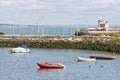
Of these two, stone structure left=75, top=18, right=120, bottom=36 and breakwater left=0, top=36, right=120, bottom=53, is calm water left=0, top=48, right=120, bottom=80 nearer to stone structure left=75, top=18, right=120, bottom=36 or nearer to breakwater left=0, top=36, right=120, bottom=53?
breakwater left=0, top=36, right=120, bottom=53

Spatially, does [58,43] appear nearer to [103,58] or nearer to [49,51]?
[49,51]

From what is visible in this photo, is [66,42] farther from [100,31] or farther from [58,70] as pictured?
[58,70]

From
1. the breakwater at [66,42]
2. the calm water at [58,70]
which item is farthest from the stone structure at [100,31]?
the calm water at [58,70]

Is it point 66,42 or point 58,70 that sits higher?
point 66,42

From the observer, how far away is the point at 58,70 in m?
71.1

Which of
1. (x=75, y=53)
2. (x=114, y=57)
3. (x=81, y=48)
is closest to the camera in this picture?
(x=114, y=57)

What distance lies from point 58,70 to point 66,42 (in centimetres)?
4292

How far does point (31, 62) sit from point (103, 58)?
13.5 metres

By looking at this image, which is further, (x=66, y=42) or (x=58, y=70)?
(x=66, y=42)

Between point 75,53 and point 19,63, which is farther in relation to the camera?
point 75,53

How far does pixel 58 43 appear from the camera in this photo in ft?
371

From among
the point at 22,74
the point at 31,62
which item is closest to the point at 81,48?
the point at 31,62

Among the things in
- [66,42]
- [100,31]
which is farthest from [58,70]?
[100,31]

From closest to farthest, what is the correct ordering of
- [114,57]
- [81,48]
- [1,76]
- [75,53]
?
[1,76], [114,57], [75,53], [81,48]
